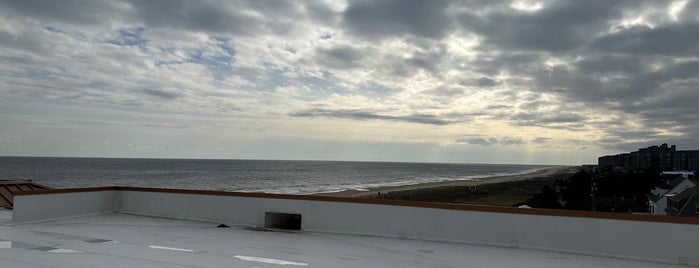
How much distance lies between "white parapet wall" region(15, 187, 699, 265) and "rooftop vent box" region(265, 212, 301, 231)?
87mm

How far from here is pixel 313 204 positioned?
28.3ft

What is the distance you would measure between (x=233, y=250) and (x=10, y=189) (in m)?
8.68

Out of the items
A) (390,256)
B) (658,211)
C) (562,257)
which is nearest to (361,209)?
(390,256)

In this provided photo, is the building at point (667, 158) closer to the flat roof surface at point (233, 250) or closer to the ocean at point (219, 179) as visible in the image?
the ocean at point (219, 179)

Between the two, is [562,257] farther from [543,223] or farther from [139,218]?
[139,218]

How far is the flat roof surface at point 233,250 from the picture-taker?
567 centimetres

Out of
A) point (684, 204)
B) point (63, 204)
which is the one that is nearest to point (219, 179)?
point (684, 204)

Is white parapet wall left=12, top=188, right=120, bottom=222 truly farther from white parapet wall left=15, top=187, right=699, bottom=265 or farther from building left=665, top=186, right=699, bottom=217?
building left=665, top=186, right=699, bottom=217

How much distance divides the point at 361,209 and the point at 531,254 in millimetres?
2834

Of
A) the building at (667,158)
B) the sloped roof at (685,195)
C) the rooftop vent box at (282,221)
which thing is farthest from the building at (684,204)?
the building at (667,158)

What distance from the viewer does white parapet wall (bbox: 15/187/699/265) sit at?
247 inches

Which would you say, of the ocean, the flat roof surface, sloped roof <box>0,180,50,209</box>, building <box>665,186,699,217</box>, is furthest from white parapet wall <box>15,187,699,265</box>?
the ocean

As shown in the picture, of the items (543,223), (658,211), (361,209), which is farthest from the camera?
(658,211)

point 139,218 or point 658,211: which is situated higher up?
point 139,218
